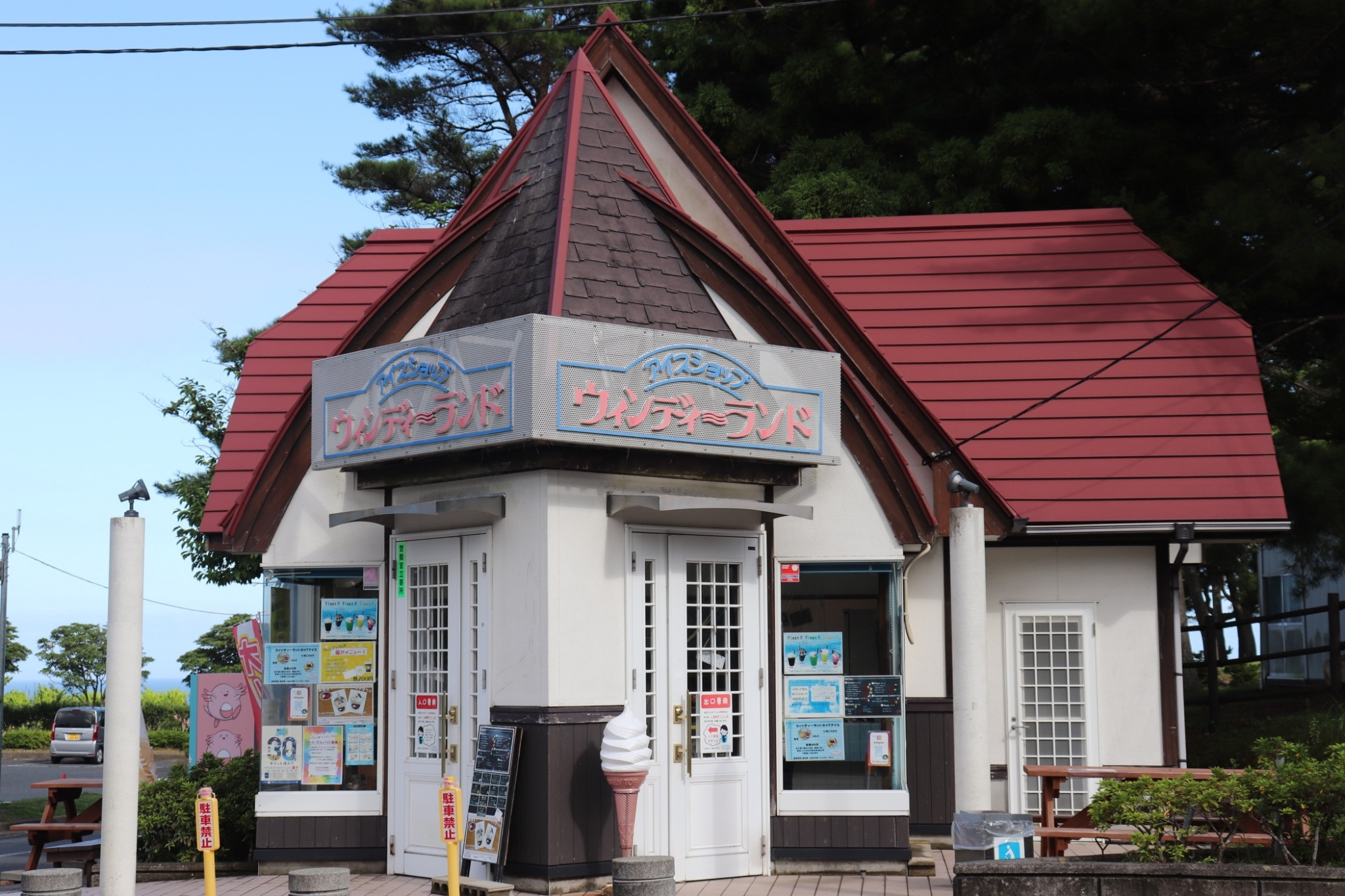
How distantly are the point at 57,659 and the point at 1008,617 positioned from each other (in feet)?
155

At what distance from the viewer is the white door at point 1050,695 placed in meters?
12.6

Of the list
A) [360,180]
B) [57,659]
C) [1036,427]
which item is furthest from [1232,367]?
[57,659]

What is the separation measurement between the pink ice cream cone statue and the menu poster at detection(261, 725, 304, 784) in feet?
10.9

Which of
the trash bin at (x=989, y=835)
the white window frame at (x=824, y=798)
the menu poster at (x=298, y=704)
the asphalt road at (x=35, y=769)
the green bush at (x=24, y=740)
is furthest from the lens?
the green bush at (x=24, y=740)

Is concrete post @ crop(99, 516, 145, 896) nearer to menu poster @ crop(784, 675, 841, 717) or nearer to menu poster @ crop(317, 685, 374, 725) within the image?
menu poster @ crop(317, 685, 374, 725)

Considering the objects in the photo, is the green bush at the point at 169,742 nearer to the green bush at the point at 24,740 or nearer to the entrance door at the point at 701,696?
the green bush at the point at 24,740

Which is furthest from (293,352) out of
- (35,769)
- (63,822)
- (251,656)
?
(35,769)

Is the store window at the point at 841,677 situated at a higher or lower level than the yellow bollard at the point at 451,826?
higher

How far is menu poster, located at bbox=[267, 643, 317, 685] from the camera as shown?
11547 mm

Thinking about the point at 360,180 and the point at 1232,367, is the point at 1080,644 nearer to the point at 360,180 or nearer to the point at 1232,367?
the point at 1232,367

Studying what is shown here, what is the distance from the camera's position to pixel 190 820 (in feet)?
39.0

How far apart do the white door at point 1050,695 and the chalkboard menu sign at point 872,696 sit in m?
1.96

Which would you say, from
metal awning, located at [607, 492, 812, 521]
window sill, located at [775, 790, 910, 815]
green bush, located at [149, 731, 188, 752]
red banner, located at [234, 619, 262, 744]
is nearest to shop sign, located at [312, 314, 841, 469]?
metal awning, located at [607, 492, 812, 521]

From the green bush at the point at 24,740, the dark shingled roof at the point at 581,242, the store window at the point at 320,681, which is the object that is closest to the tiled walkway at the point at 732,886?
the store window at the point at 320,681
